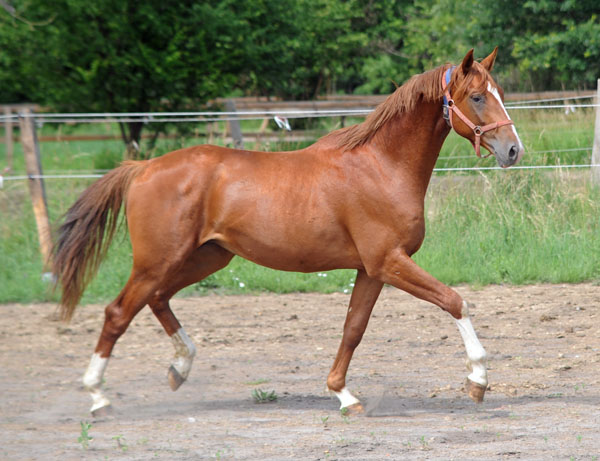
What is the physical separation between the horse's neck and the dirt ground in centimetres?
135

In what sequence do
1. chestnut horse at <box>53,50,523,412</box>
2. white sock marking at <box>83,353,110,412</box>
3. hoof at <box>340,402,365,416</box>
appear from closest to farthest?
chestnut horse at <box>53,50,523,412</box> → hoof at <box>340,402,365,416</box> → white sock marking at <box>83,353,110,412</box>

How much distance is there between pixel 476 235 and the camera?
315 inches

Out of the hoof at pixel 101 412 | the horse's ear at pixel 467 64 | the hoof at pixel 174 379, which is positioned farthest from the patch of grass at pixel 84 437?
the horse's ear at pixel 467 64

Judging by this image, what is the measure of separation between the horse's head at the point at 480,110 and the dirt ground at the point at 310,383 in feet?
4.68

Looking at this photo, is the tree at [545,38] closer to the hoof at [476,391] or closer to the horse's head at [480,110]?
the horse's head at [480,110]

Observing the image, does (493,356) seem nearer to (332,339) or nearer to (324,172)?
(332,339)

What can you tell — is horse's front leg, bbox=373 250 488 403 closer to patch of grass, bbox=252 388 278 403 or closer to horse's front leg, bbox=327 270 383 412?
horse's front leg, bbox=327 270 383 412

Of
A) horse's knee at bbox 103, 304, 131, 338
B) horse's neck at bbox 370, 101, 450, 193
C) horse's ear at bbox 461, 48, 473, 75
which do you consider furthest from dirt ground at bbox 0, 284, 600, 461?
horse's ear at bbox 461, 48, 473, 75

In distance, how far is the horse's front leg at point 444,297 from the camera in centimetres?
409

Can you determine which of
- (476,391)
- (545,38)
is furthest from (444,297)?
(545,38)

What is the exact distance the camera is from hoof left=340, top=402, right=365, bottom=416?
14.3 feet

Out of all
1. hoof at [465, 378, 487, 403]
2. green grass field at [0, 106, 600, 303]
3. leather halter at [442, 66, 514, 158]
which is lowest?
green grass field at [0, 106, 600, 303]

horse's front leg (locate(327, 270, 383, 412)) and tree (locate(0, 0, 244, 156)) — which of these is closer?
horse's front leg (locate(327, 270, 383, 412))

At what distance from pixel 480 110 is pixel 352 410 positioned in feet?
5.88
